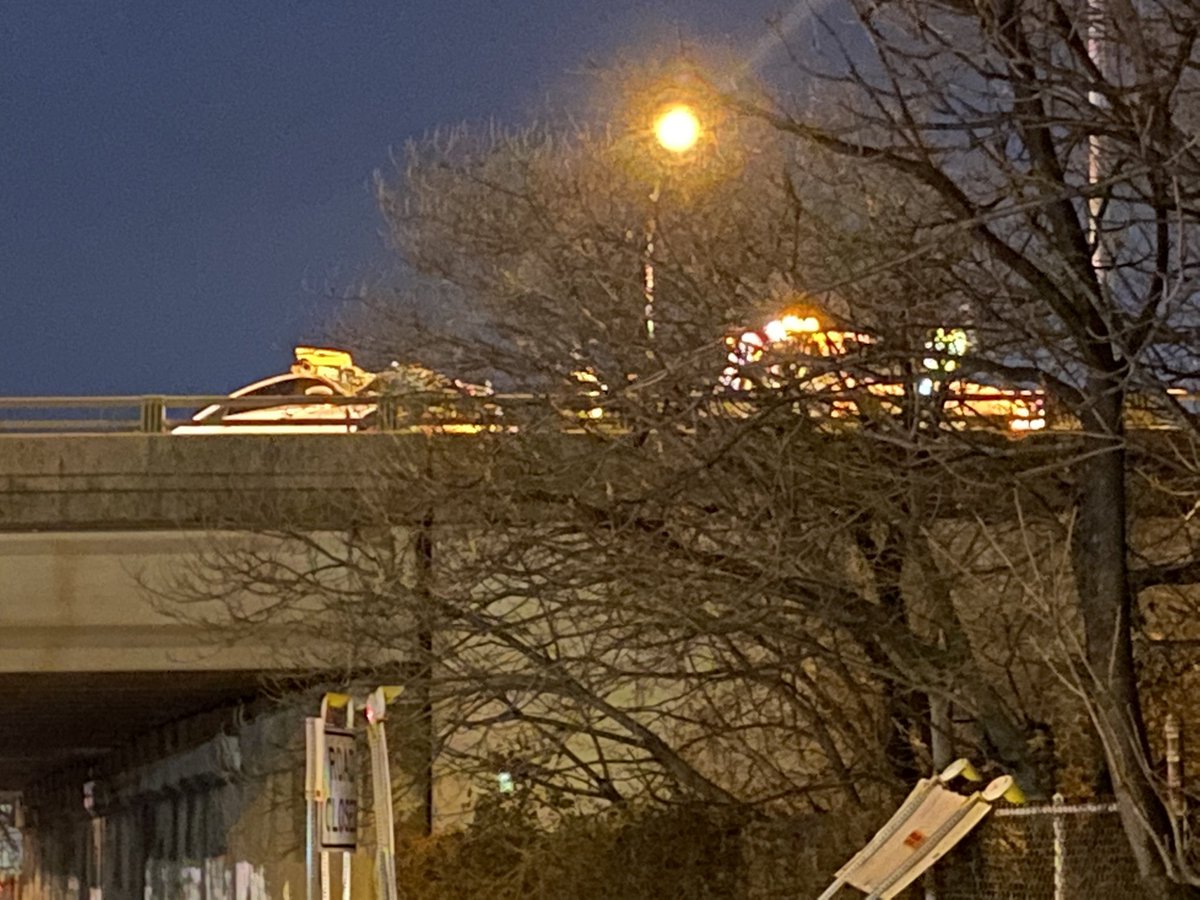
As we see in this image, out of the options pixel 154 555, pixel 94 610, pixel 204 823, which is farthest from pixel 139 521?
pixel 204 823

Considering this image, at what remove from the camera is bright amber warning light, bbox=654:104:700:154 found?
440 inches

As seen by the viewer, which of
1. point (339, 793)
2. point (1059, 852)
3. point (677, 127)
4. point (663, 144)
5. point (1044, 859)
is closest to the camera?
point (1059, 852)

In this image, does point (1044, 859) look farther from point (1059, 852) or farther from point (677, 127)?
point (677, 127)

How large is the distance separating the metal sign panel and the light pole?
2.77m

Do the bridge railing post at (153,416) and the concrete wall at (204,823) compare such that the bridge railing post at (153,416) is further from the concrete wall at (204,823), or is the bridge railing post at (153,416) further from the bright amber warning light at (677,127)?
the bright amber warning light at (677,127)

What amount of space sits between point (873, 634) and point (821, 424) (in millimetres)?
1264

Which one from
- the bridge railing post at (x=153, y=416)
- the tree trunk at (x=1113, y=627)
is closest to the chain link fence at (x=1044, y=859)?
the tree trunk at (x=1113, y=627)

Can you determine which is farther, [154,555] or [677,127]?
[154,555]

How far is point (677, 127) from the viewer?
11.4m

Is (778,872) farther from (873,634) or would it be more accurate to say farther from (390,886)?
(390,886)

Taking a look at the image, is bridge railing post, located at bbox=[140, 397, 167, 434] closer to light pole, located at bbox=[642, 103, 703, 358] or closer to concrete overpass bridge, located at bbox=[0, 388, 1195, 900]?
concrete overpass bridge, located at bbox=[0, 388, 1195, 900]

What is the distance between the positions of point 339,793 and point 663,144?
14.7 feet

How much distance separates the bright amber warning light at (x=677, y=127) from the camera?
11164mm

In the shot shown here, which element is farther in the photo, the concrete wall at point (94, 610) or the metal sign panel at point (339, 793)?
the concrete wall at point (94, 610)
